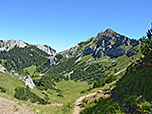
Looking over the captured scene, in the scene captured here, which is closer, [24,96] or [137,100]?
[137,100]

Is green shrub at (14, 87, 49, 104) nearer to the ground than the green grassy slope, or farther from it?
farther from it

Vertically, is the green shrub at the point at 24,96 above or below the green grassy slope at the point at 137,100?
above

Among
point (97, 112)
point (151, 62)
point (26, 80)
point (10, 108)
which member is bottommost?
point (97, 112)

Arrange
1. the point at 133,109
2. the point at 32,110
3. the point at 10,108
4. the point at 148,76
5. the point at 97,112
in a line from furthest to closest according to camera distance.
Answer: the point at 32,110 < the point at 10,108 < the point at 148,76 < the point at 97,112 < the point at 133,109

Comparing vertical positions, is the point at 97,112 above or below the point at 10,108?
below

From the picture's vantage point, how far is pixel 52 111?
2144 cm

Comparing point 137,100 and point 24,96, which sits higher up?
point 24,96

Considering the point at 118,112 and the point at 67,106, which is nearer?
the point at 118,112

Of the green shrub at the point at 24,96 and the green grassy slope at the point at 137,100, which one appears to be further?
A: the green shrub at the point at 24,96

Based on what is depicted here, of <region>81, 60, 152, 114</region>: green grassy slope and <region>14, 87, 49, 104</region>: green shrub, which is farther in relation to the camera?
<region>14, 87, 49, 104</region>: green shrub

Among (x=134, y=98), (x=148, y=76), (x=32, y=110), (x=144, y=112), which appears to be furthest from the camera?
(x=32, y=110)

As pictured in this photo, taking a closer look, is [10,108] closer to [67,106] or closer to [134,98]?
[67,106]

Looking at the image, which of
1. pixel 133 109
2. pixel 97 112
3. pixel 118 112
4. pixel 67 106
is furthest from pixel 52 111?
pixel 133 109

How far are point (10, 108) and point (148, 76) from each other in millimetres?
23793
